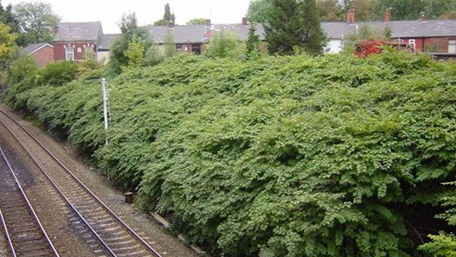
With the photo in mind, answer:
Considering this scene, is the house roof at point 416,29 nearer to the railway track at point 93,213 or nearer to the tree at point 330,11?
the tree at point 330,11

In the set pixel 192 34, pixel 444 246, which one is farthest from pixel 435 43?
pixel 444 246

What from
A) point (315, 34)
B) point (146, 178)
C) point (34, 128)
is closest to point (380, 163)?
point (146, 178)

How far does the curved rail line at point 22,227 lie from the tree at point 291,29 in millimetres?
19059

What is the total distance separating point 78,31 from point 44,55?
5.87 meters

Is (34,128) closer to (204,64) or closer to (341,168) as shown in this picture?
(204,64)

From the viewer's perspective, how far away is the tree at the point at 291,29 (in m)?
31.0

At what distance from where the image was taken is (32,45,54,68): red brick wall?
207 ft

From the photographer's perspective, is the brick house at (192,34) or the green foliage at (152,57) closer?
the green foliage at (152,57)

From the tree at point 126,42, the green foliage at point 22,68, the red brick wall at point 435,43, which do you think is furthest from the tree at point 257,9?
the tree at point 126,42

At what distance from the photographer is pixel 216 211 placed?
409 inches

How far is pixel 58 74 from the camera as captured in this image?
3662cm

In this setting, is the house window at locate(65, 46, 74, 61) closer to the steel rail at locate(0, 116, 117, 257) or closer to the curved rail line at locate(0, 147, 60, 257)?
the steel rail at locate(0, 116, 117, 257)

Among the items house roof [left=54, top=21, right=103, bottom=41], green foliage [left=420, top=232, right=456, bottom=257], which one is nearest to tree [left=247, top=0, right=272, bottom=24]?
house roof [left=54, top=21, right=103, bottom=41]

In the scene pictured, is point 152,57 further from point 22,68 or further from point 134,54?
point 22,68
